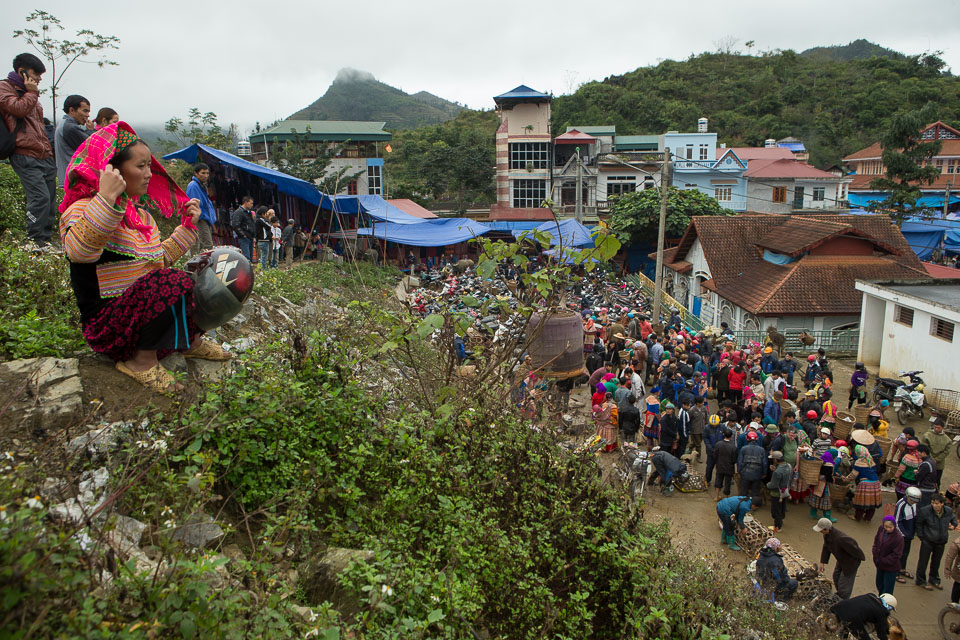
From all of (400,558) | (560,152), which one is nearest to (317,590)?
(400,558)

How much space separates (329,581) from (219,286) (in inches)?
78.1

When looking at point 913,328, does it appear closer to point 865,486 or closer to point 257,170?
point 865,486

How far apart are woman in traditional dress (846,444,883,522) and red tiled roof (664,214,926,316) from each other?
8.96 meters

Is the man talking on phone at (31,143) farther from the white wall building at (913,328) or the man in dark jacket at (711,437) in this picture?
the white wall building at (913,328)

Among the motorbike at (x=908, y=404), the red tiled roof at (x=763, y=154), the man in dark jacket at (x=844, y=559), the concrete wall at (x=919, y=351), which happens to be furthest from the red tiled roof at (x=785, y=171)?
the man in dark jacket at (x=844, y=559)

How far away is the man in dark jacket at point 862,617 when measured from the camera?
5.44 metres

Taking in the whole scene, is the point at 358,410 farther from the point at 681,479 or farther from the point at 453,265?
the point at 453,265

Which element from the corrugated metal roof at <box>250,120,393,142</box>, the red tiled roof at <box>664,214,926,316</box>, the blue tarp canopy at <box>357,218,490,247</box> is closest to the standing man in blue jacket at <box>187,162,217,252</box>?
the blue tarp canopy at <box>357,218,490,247</box>

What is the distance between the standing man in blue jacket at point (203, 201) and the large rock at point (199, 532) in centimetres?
391

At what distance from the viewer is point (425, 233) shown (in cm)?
2153

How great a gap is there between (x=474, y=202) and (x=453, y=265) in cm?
1676

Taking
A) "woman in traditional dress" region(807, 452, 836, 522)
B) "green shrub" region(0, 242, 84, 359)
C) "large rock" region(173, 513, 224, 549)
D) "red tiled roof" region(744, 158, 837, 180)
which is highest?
"red tiled roof" region(744, 158, 837, 180)

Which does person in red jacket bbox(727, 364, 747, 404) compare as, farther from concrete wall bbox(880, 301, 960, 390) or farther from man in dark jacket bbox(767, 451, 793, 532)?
concrete wall bbox(880, 301, 960, 390)

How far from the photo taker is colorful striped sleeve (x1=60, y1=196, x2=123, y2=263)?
3.41 metres
